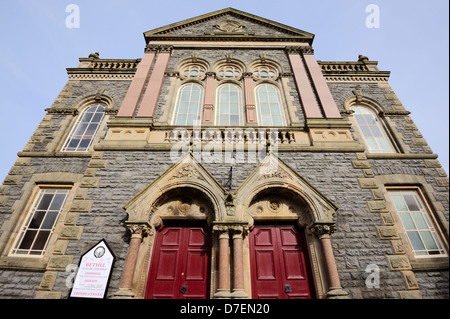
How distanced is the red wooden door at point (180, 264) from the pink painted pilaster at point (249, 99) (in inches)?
168

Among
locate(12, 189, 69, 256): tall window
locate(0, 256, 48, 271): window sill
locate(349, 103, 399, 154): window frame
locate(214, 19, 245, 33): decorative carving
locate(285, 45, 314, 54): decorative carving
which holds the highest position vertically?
locate(214, 19, 245, 33): decorative carving

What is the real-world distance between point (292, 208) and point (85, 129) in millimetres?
8205

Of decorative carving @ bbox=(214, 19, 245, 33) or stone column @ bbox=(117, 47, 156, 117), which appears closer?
stone column @ bbox=(117, 47, 156, 117)

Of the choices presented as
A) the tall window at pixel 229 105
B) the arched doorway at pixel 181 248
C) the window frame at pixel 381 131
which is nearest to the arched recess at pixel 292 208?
the arched doorway at pixel 181 248

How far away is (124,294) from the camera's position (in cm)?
500

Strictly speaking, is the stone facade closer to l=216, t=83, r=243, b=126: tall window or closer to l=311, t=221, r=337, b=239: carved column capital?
l=311, t=221, r=337, b=239: carved column capital

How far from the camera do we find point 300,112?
866 centimetres

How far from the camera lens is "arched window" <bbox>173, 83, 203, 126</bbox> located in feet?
28.6

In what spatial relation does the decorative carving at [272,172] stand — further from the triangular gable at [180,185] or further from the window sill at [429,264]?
the window sill at [429,264]

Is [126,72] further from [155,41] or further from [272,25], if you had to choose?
[272,25]

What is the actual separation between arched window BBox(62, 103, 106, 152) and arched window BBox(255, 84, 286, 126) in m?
6.31

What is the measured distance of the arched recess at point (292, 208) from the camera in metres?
5.59

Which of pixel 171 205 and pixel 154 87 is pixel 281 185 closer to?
pixel 171 205

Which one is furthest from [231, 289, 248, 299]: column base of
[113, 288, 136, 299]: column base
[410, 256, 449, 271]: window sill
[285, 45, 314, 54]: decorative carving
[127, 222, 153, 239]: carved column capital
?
[285, 45, 314, 54]: decorative carving
